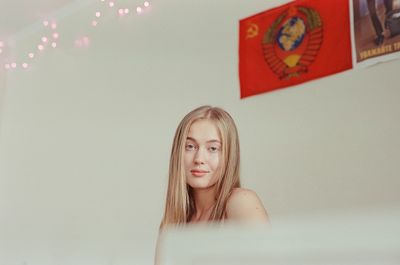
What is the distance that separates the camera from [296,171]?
92 cm

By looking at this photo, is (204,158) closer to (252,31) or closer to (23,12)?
(252,31)

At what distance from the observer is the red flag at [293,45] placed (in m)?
0.95

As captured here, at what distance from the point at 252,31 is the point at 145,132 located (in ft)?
1.24

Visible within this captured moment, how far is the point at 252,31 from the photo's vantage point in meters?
1.08

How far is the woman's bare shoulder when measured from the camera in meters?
0.88

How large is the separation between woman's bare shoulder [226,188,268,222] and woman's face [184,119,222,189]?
0.06 meters

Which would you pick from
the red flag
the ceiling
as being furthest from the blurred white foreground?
the ceiling

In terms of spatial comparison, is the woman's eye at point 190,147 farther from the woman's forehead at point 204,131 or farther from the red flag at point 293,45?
the red flag at point 293,45

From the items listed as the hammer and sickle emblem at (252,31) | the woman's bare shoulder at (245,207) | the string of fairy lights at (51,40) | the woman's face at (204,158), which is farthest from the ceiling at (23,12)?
the woman's bare shoulder at (245,207)

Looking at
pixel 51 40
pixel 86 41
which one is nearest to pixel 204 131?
pixel 86 41

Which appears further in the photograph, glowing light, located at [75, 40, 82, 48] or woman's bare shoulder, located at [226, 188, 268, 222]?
glowing light, located at [75, 40, 82, 48]

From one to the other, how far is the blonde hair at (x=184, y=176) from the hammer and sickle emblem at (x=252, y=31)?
0.20m

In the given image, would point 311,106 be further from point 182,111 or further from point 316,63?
point 182,111

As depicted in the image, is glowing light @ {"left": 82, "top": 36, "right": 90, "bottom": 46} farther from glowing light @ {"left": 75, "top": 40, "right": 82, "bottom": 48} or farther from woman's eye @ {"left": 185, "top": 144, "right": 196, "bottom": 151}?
woman's eye @ {"left": 185, "top": 144, "right": 196, "bottom": 151}
